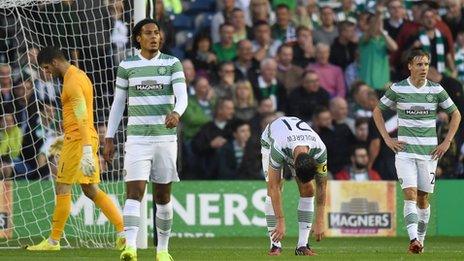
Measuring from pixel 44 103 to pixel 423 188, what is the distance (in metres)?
5.36

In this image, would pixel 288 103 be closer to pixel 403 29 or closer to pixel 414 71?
pixel 403 29

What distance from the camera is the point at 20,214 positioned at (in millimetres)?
17109

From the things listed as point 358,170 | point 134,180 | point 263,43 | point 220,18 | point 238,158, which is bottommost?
point 358,170

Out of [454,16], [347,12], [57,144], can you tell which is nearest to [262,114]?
[347,12]

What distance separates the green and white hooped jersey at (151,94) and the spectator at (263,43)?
8.50m

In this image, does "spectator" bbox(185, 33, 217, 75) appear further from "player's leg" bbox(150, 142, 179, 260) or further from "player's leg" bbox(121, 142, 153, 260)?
"player's leg" bbox(121, 142, 153, 260)

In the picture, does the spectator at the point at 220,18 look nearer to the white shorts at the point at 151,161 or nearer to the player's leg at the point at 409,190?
the player's leg at the point at 409,190

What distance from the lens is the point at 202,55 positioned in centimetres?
1991

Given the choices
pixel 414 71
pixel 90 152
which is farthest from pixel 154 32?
pixel 414 71

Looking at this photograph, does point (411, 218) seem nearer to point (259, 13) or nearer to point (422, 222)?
point (422, 222)

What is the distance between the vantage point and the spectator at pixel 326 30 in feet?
66.1

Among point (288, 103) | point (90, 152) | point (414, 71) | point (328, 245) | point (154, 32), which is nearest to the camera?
point (154, 32)

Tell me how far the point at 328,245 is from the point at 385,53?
5.02 m

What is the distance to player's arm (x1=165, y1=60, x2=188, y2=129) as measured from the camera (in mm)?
10766
